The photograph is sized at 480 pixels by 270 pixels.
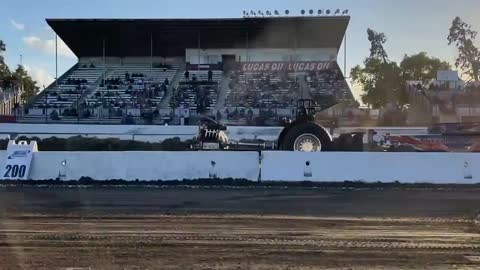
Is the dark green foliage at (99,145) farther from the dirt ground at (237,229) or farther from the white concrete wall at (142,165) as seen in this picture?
the dirt ground at (237,229)

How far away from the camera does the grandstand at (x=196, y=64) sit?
49.2 meters

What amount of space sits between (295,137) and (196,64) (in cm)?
3967

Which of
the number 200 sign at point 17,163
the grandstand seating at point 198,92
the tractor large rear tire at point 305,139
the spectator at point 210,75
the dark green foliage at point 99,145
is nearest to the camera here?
the number 200 sign at point 17,163

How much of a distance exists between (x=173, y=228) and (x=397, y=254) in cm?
358

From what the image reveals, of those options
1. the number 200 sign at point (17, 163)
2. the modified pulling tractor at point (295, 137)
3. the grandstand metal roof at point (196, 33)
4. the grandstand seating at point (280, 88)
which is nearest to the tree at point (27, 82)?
the grandstand metal roof at point (196, 33)

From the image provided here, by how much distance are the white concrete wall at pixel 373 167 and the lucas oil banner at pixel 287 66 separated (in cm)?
3894

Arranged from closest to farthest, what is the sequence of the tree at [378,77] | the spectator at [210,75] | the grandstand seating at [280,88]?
the grandstand seating at [280,88], the spectator at [210,75], the tree at [378,77]

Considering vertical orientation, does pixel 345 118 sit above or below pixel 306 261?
above

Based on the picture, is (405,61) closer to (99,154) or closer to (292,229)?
(99,154)

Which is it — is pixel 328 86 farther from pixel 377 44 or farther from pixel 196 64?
pixel 377 44

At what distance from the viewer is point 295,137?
19.7 m

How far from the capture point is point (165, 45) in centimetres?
5984

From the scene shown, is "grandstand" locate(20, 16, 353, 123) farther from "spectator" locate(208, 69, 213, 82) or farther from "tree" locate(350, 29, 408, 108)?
"tree" locate(350, 29, 408, 108)

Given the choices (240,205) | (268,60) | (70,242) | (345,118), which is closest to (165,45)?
(268,60)
